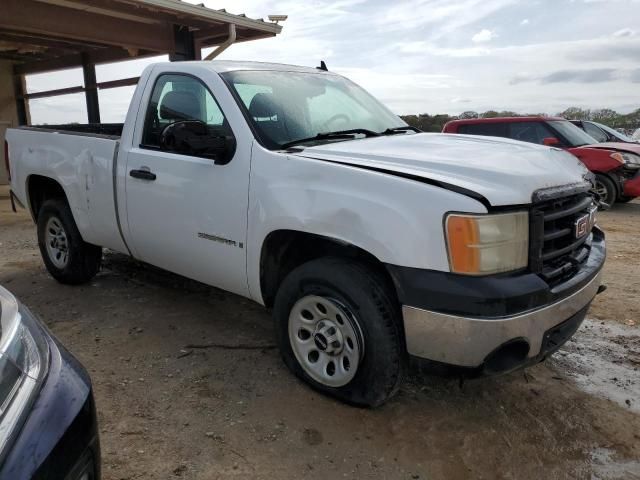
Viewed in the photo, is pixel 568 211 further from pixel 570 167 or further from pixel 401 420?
pixel 401 420

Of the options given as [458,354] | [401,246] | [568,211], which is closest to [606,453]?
[458,354]

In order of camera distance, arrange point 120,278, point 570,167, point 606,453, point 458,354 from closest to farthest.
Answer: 1. point 458,354
2. point 606,453
3. point 570,167
4. point 120,278

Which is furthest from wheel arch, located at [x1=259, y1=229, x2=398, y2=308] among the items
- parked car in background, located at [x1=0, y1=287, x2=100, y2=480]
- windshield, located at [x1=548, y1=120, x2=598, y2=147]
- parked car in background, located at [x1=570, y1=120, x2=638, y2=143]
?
parked car in background, located at [x1=570, y1=120, x2=638, y2=143]

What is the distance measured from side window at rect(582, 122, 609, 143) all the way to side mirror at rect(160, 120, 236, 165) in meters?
11.3

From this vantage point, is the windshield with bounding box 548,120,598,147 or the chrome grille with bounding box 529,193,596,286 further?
the windshield with bounding box 548,120,598,147

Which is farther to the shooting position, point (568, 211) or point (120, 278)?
point (120, 278)

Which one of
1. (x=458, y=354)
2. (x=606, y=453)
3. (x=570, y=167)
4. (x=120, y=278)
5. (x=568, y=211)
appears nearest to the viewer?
(x=458, y=354)

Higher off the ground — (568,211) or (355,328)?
(568,211)

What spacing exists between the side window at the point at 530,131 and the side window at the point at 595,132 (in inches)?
109

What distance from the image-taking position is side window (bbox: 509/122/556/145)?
1016 cm

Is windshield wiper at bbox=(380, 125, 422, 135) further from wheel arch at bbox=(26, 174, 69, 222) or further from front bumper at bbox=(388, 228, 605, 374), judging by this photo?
wheel arch at bbox=(26, 174, 69, 222)

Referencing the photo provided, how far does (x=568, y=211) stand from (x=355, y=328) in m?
1.25

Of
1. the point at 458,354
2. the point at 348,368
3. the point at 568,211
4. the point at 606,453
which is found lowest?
the point at 606,453

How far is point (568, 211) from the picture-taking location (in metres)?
2.78
